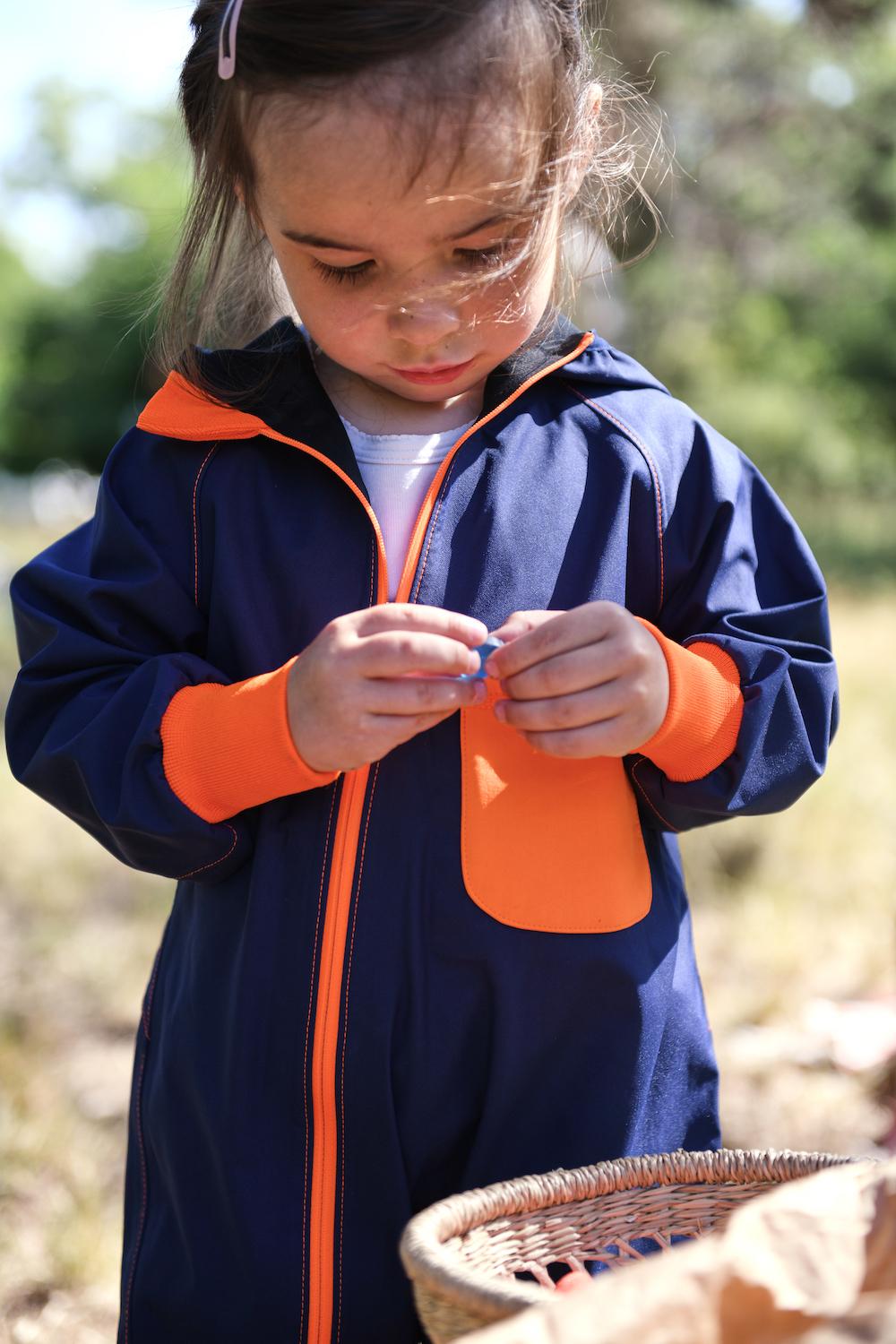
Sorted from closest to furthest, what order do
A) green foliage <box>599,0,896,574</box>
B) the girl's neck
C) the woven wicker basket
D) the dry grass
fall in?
the woven wicker basket
the girl's neck
the dry grass
green foliage <box>599,0,896,574</box>

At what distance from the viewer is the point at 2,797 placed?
4.81 metres

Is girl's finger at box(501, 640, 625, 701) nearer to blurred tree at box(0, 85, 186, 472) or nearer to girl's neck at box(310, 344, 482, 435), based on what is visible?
girl's neck at box(310, 344, 482, 435)

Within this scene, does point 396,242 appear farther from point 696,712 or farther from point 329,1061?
point 329,1061

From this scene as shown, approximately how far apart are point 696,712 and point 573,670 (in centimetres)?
16

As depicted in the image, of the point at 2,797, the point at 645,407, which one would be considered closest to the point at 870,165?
the point at 2,797

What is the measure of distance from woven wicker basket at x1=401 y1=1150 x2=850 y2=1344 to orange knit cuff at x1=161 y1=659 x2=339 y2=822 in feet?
1.37

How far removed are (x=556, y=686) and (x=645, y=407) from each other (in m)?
0.43

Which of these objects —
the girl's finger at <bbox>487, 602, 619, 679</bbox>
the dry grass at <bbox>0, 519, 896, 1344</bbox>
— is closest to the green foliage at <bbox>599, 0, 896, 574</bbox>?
the dry grass at <bbox>0, 519, 896, 1344</bbox>

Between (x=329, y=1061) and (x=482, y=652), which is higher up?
(x=482, y=652)

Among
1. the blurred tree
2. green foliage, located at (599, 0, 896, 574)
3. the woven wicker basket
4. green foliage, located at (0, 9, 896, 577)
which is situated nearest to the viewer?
the woven wicker basket

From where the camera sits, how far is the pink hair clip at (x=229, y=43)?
4.48 feet

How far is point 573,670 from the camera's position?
129cm

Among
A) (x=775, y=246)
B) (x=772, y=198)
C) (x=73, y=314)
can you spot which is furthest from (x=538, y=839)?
(x=73, y=314)

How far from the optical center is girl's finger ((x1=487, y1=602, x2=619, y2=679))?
Result: 1.29m
